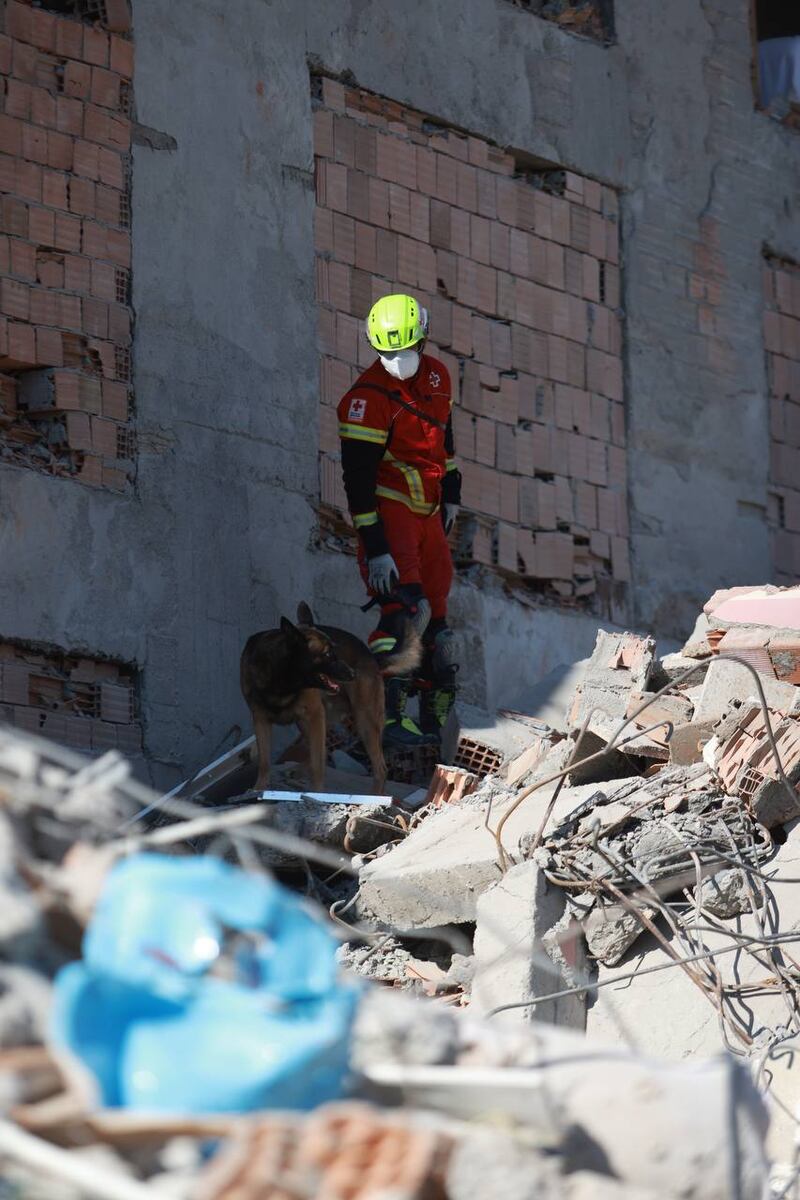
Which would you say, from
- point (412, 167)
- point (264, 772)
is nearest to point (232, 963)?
point (264, 772)

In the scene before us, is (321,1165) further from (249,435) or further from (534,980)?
(249,435)

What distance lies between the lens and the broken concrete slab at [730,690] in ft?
25.3

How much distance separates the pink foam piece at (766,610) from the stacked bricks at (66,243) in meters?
3.06

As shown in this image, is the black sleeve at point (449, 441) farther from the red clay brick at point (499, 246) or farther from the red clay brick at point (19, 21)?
the red clay brick at point (19, 21)

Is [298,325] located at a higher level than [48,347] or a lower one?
higher

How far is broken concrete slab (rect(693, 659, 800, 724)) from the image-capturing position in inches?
303

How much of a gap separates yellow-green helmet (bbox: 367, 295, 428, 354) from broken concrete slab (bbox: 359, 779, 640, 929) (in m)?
2.53

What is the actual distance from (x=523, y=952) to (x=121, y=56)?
5.59m

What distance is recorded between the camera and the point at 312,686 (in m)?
8.95

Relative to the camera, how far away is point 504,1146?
3039mm

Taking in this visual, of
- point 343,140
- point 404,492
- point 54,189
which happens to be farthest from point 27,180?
point 404,492

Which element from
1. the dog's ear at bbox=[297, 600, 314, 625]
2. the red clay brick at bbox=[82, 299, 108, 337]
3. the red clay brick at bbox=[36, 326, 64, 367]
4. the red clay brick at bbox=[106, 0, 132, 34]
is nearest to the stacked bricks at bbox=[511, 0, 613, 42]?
the red clay brick at bbox=[106, 0, 132, 34]

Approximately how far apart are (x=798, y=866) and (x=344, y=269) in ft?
17.5

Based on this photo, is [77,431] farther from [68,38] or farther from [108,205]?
[68,38]
